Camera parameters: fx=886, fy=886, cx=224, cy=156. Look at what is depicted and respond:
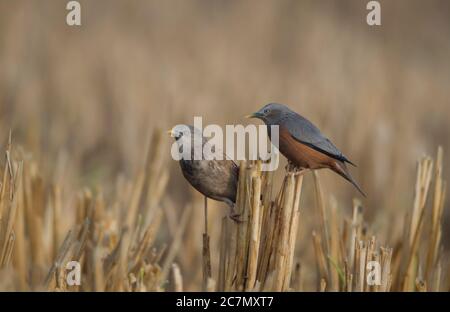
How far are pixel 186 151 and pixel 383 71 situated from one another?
7.25 m

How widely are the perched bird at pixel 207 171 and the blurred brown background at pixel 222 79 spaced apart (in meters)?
2.44

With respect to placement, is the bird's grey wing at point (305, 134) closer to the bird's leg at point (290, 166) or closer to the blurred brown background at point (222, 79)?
the bird's leg at point (290, 166)

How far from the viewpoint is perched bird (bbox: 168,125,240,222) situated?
13.6 ft

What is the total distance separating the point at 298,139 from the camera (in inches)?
180

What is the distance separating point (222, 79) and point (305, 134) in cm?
594

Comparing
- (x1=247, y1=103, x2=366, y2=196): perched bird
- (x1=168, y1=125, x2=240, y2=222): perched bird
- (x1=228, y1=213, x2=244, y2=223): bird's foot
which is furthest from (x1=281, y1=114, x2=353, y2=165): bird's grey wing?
(x1=228, y1=213, x2=244, y2=223): bird's foot

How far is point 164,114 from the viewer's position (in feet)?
29.7

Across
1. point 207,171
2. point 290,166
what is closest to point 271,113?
point 290,166

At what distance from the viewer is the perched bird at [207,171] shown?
414 centimetres

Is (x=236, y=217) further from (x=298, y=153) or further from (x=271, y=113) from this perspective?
(x=271, y=113)

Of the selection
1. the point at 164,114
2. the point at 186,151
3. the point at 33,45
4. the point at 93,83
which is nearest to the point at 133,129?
the point at 164,114

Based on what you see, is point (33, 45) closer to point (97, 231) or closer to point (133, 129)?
point (133, 129)

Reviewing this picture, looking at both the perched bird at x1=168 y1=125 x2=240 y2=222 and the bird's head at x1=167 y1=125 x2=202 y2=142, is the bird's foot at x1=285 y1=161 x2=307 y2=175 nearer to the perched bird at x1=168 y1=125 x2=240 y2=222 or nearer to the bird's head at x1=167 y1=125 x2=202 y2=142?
the perched bird at x1=168 y1=125 x2=240 y2=222

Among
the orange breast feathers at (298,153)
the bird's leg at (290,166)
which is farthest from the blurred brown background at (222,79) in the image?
Result: the orange breast feathers at (298,153)
